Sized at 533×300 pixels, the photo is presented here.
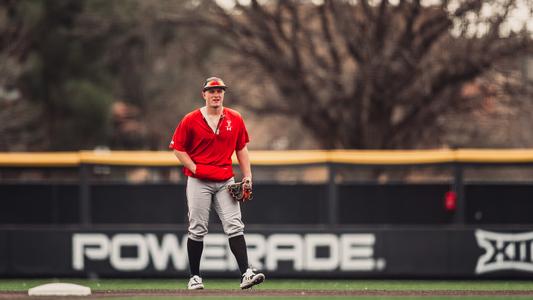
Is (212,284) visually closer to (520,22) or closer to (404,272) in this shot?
(404,272)

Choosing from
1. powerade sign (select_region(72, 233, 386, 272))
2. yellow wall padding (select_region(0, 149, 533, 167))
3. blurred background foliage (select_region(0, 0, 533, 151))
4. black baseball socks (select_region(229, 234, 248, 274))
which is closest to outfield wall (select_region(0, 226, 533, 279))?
powerade sign (select_region(72, 233, 386, 272))

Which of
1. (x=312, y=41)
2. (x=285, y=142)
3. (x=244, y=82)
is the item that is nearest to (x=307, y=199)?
(x=312, y=41)

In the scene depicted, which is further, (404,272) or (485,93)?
(485,93)

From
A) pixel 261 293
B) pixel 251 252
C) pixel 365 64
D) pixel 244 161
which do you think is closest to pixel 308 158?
pixel 251 252

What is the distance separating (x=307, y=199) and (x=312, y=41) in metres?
13.4

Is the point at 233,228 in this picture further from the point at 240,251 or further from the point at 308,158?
the point at 308,158

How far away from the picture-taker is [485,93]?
2556 centimetres

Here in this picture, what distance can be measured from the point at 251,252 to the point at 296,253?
58cm

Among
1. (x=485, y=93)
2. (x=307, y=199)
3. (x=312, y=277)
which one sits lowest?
(x=312, y=277)

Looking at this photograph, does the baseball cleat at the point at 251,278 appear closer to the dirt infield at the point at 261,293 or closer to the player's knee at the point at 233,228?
the dirt infield at the point at 261,293

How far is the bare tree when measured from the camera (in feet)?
79.3

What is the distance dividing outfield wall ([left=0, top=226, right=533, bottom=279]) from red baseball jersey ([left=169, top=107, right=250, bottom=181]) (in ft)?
12.4

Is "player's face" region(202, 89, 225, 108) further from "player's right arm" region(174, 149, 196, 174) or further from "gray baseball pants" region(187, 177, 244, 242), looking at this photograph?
"gray baseball pants" region(187, 177, 244, 242)

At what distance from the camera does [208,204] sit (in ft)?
31.8
